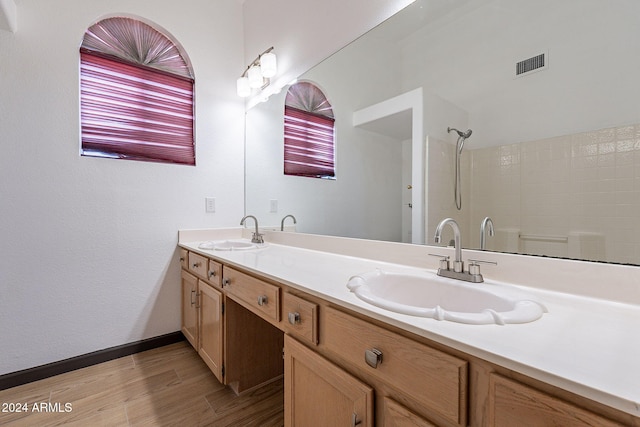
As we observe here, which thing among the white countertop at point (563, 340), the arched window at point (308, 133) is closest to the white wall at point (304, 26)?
the arched window at point (308, 133)

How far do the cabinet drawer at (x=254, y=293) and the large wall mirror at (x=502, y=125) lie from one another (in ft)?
1.93

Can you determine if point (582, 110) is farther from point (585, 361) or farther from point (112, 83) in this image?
point (112, 83)

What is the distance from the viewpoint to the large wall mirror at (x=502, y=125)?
78 centimetres

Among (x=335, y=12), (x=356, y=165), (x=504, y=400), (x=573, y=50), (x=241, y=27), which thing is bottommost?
(x=504, y=400)

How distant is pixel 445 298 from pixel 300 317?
1.55 ft

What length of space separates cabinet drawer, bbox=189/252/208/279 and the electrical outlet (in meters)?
0.45

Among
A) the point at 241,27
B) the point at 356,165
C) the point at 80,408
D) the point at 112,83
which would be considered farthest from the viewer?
the point at 241,27

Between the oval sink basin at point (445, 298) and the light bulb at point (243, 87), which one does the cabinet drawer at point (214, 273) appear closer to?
the oval sink basin at point (445, 298)

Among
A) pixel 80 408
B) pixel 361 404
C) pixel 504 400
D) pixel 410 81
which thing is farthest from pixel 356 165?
pixel 80 408

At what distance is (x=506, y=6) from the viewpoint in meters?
0.98

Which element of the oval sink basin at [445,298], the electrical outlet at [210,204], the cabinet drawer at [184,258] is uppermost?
the electrical outlet at [210,204]

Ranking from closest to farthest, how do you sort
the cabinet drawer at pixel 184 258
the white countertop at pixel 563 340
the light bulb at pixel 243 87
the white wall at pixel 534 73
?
the white countertop at pixel 563 340 < the white wall at pixel 534 73 < the cabinet drawer at pixel 184 258 < the light bulb at pixel 243 87

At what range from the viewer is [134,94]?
1.98 meters

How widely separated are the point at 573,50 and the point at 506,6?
0.97ft
